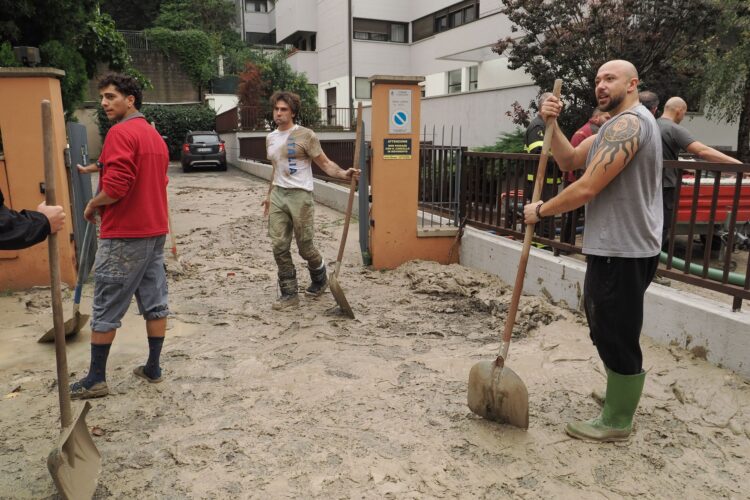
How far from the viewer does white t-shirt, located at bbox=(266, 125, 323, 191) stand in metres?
5.30

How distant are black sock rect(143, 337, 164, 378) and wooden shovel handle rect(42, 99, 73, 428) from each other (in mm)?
1084

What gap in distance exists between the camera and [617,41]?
10.8 metres

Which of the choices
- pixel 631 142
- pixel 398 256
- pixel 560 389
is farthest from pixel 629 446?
pixel 398 256

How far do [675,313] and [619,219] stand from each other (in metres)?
1.63

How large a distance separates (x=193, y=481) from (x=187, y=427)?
55 cm

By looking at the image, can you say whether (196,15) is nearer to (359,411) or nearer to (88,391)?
(88,391)

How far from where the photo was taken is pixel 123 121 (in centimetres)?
346

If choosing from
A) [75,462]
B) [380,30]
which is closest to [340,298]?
[75,462]

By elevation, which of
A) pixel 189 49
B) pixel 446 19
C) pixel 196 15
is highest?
pixel 196 15

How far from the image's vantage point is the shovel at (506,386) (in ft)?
10.1

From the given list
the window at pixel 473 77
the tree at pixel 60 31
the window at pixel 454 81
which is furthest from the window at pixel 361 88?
the tree at pixel 60 31

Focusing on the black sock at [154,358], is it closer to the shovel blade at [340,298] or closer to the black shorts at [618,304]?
the shovel blade at [340,298]

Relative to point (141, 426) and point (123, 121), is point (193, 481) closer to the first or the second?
point (141, 426)

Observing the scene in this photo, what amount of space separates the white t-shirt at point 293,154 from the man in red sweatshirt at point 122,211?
176cm
